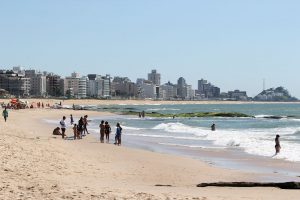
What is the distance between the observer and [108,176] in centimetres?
1521

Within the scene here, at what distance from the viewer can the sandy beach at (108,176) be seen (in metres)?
11.3

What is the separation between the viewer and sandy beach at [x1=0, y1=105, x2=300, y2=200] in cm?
1134

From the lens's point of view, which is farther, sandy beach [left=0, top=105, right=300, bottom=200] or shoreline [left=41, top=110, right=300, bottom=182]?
shoreline [left=41, top=110, right=300, bottom=182]

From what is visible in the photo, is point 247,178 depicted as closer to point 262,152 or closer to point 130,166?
point 130,166

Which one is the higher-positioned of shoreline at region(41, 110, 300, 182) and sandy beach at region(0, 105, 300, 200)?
sandy beach at region(0, 105, 300, 200)

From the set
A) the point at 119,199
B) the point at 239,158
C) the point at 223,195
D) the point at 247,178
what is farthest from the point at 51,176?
the point at 239,158

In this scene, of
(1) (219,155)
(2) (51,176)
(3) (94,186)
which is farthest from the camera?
(1) (219,155)

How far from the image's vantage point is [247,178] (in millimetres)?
16078

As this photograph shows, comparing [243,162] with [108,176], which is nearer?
[108,176]

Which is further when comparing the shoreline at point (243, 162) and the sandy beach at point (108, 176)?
the shoreline at point (243, 162)

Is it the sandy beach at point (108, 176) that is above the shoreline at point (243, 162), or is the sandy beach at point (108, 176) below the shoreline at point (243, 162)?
above

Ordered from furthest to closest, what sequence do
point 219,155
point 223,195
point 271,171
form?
point 219,155 < point 271,171 < point 223,195

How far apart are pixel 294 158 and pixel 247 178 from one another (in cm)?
690

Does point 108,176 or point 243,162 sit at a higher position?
point 108,176
